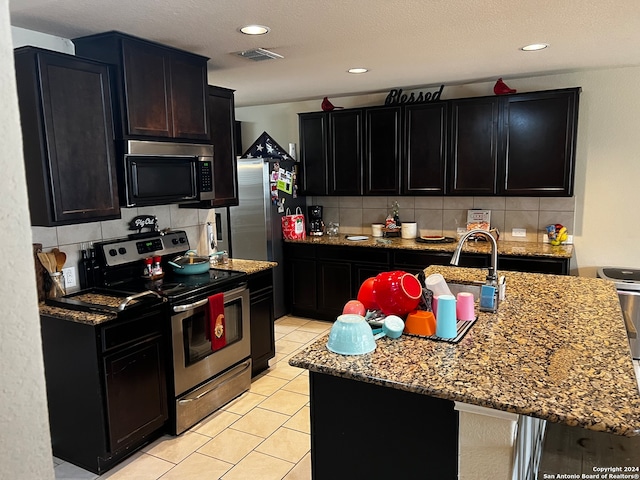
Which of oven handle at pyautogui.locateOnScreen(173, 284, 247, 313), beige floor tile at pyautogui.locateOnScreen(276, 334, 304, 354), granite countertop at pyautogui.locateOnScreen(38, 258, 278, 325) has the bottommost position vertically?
beige floor tile at pyautogui.locateOnScreen(276, 334, 304, 354)

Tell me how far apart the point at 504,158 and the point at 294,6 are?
2602 millimetres

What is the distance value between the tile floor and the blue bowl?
112cm

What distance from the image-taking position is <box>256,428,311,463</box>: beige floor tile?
2.69 metres

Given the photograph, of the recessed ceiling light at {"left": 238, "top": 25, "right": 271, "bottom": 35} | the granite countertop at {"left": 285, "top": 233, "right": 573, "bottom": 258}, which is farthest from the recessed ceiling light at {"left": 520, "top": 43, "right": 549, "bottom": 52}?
the recessed ceiling light at {"left": 238, "top": 25, "right": 271, "bottom": 35}

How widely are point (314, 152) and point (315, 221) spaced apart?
2.55 ft

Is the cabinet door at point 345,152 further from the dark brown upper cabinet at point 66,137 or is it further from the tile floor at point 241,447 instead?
the dark brown upper cabinet at point 66,137

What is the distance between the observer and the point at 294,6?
7.66ft

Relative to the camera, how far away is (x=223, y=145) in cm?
362

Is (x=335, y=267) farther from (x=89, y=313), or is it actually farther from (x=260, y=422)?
(x=89, y=313)

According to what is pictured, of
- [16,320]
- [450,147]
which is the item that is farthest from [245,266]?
[16,320]

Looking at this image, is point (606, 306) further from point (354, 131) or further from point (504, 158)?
point (354, 131)

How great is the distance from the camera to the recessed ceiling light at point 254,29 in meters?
2.66

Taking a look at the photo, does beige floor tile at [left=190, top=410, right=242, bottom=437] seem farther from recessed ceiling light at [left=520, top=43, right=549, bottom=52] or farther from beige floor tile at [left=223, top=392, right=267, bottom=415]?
recessed ceiling light at [left=520, top=43, right=549, bottom=52]

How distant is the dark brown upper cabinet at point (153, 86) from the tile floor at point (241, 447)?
6.12ft
